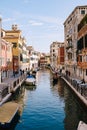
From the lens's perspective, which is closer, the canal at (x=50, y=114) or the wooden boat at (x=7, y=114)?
the wooden boat at (x=7, y=114)

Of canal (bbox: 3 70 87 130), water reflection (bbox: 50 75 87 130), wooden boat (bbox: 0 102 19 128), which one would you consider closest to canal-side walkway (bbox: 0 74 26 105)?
canal (bbox: 3 70 87 130)

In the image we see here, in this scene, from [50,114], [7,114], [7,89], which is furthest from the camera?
[7,89]

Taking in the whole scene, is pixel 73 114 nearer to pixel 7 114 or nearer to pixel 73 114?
pixel 73 114

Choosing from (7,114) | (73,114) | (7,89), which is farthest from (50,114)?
(7,89)

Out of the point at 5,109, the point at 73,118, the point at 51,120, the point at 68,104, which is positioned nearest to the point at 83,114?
the point at 73,118

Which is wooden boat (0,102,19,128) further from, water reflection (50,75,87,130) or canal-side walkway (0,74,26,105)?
water reflection (50,75,87,130)

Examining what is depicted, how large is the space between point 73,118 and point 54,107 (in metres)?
6.05

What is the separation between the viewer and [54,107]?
33.2 metres

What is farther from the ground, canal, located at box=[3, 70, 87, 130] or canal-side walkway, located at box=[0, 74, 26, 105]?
canal-side walkway, located at box=[0, 74, 26, 105]

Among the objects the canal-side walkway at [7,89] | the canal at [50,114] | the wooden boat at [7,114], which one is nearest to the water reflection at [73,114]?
the canal at [50,114]

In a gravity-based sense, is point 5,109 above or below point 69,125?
above

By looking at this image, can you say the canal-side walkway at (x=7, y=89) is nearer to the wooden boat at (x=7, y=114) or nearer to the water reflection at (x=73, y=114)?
the wooden boat at (x=7, y=114)

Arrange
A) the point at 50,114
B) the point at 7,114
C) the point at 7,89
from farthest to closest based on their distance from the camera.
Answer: the point at 7,89 → the point at 50,114 → the point at 7,114

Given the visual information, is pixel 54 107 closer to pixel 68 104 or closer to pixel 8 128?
pixel 68 104
